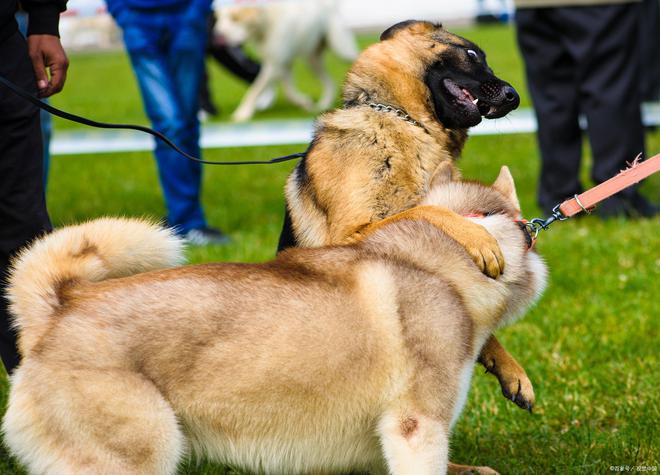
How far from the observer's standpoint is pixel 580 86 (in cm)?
683

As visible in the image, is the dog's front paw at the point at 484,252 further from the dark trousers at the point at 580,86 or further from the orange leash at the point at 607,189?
the dark trousers at the point at 580,86

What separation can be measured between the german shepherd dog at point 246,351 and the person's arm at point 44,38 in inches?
42.9

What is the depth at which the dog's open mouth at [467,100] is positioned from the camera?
338 centimetres

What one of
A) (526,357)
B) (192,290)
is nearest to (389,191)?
(192,290)

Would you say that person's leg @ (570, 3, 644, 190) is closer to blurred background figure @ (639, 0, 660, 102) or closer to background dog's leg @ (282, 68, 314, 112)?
blurred background figure @ (639, 0, 660, 102)

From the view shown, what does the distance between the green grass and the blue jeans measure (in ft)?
1.75

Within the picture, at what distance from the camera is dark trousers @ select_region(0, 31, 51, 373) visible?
3.17 m

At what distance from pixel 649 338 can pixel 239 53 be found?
11.2m

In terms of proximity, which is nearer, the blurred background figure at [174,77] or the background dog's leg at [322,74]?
the blurred background figure at [174,77]

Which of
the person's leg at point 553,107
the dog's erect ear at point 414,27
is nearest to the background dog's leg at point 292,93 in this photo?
the person's leg at point 553,107

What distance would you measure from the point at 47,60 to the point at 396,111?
1.30 metres

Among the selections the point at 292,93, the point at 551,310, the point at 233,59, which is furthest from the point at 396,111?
the point at 233,59

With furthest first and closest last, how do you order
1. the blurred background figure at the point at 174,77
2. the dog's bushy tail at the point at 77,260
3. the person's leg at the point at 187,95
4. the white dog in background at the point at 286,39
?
the white dog in background at the point at 286,39 < the person's leg at the point at 187,95 < the blurred background figure at the point at 174,77 < the dog's bushy tail at the point at 77,260

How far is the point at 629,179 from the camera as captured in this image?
9.61 ft
